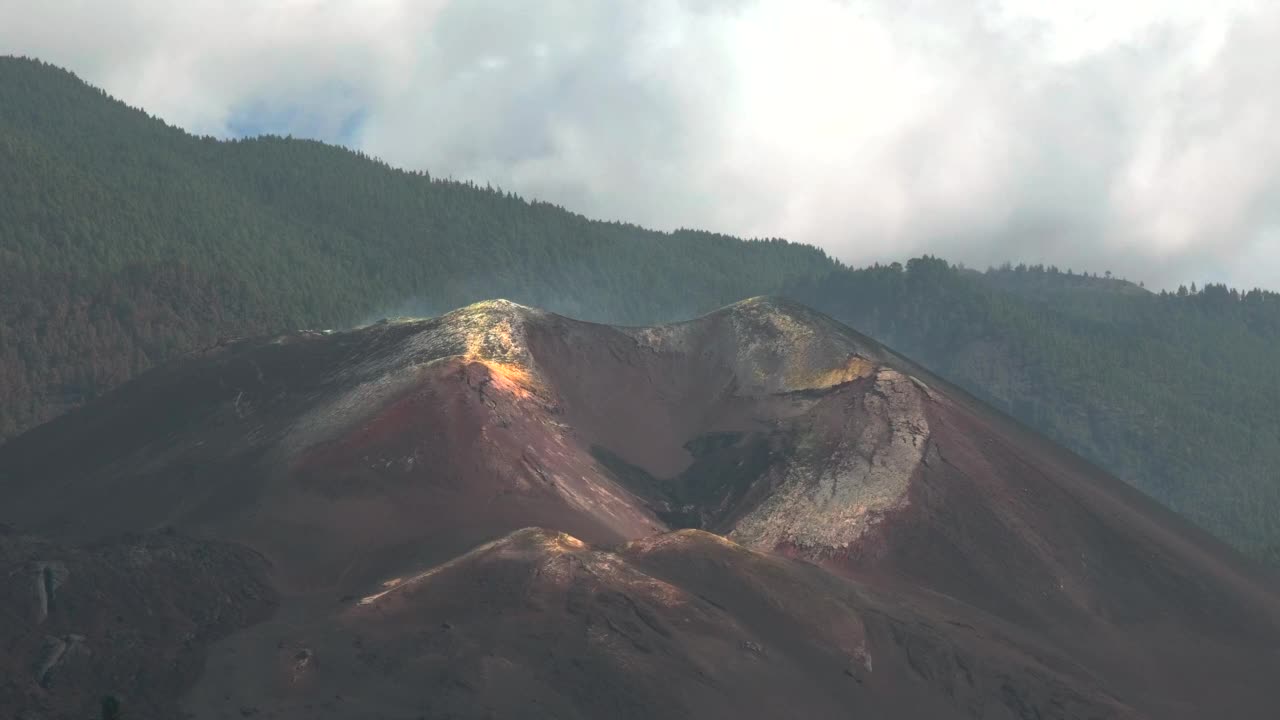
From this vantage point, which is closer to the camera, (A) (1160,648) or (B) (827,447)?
(A) (1160,648)

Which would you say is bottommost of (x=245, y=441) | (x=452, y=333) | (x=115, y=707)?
(x=115, y=707)

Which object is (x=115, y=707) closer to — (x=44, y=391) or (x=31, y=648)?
(x=31, y=648)

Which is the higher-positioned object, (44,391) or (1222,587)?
(44,391)

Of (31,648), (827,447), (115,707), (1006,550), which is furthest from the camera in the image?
(827,447)

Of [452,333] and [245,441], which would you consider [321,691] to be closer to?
[245,441]

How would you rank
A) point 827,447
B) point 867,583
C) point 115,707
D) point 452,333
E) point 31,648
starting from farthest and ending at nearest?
point 452,333
point 827,447
point 867,583
point 31,648
point 115,707

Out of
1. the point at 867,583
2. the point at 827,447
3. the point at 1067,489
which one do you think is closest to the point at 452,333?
the point at 827,447
